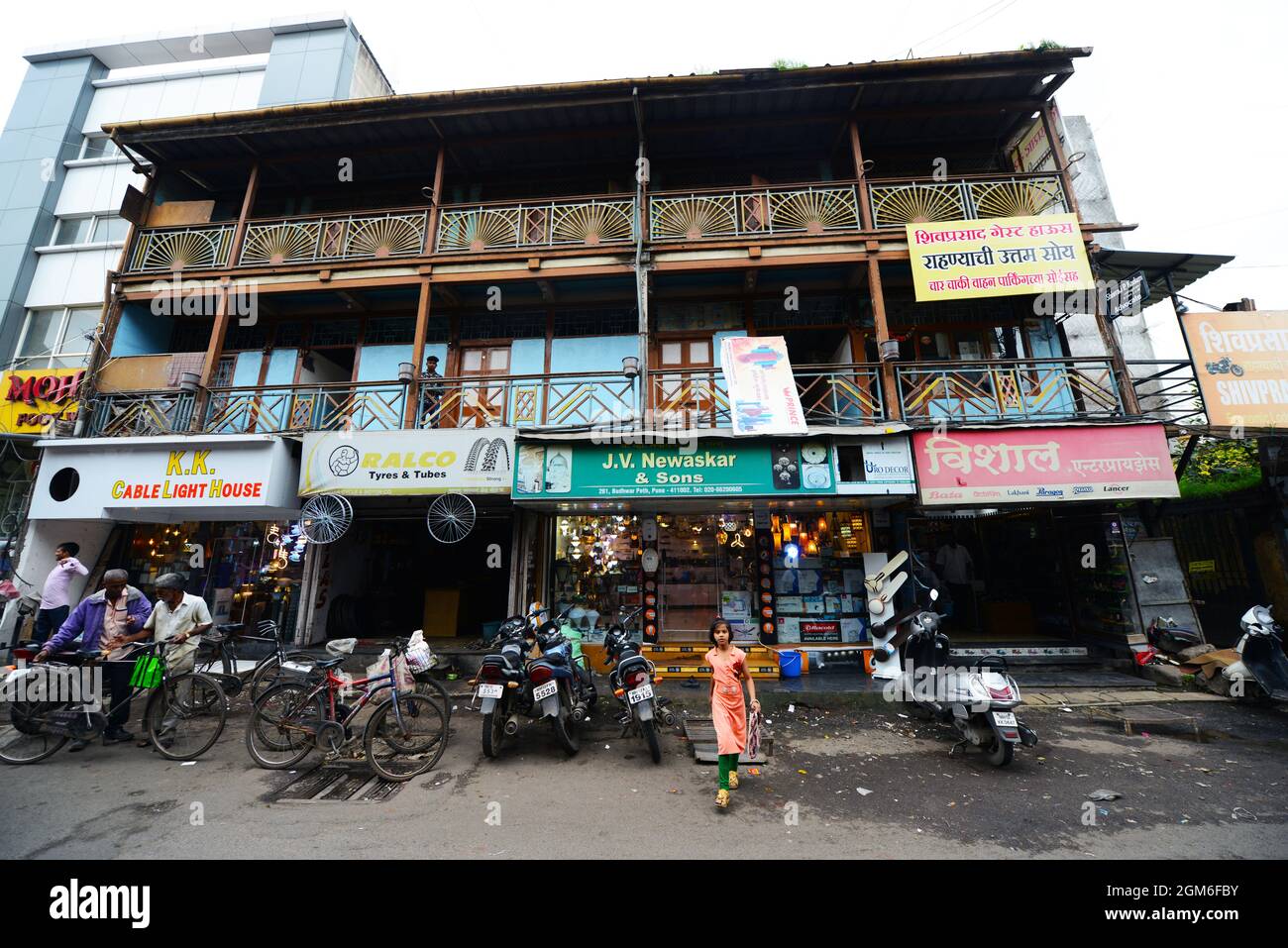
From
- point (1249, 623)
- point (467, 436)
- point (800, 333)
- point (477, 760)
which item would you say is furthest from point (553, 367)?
point (1249, 623)

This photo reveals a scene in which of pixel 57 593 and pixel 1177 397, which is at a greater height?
pixel 1177 397

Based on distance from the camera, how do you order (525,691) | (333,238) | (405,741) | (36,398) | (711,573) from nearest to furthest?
(405,741) < (525,691) < (711,573) < (333,238) < (36,398)

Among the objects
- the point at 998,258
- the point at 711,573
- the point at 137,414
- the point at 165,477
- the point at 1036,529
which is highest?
the point at 998,258

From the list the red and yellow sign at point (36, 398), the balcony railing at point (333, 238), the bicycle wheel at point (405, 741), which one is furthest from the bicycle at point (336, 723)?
the red and yellow sign at point (36, 398)

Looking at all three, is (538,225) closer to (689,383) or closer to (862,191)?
(689,383)

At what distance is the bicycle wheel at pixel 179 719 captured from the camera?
18.6ft

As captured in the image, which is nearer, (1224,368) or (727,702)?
(727,702)

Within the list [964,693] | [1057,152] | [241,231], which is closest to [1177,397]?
[1057,152]

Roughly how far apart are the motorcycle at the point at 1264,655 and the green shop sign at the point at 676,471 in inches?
228

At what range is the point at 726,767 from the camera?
4.58 metres

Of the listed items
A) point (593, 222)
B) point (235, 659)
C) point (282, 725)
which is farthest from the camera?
point (593, 222)

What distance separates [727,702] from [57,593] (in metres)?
9.94
